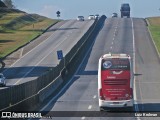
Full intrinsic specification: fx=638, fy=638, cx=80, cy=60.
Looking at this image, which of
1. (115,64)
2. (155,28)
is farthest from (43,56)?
(115,64)

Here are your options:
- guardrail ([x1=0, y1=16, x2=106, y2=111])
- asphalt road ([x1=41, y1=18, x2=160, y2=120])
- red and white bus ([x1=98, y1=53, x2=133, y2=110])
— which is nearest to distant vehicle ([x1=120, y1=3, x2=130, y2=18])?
asphalt road ([x1=41, y1=18, x2=160, y2=120])

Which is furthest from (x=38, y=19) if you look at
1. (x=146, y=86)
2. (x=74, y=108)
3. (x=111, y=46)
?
(x=74, y=108)

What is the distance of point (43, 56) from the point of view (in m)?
95.4

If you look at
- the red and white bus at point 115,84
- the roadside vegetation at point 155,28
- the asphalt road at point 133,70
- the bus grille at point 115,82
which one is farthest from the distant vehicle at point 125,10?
the bus grille at point 115,82

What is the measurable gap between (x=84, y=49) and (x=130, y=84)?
2117 inches

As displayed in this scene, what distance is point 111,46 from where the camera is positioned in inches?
3952

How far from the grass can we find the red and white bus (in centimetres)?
5484

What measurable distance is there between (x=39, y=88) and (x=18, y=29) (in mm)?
A: 91646

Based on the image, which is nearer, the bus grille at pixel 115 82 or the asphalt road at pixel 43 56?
the bus grille at pixel 115 82

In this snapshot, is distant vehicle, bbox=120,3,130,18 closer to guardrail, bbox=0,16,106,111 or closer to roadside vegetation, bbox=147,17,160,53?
roadside vegetation, bbox=147,17,160,53

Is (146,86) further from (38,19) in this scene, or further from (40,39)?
(38,19)

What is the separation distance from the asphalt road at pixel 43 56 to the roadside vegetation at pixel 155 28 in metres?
13.8

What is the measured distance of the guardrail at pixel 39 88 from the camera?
116 ft

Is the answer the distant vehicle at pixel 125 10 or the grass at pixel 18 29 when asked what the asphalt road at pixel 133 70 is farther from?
the distant vehicle at pixel 125 10
